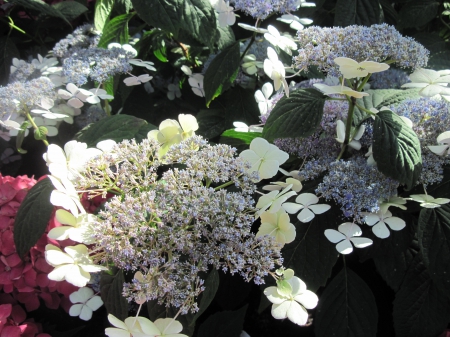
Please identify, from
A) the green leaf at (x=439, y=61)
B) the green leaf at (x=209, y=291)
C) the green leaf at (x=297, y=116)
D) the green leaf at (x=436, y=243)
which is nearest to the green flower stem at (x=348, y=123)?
the green leaf at (x=297, y=116)

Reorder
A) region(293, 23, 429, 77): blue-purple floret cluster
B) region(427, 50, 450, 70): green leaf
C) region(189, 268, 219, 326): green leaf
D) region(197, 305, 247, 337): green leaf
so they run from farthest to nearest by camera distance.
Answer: region(427, 50, 450, 70): green leaf, region(197, 305, 247, 337): green leaf, region(293, 23, 429, 77): blue-purple floret cluster, region(189, 268, 219, 326): green leaf

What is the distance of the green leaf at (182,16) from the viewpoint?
107cm

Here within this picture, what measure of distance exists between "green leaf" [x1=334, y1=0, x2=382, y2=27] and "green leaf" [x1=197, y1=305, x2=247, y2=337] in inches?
29.7

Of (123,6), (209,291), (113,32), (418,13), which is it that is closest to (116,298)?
(209,291)

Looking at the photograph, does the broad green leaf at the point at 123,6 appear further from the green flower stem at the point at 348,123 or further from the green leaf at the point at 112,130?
the green flower stem at the point at 348,123

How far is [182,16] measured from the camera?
108 cm

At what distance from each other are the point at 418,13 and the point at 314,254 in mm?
821

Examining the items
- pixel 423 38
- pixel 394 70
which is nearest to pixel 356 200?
pixel 394 70

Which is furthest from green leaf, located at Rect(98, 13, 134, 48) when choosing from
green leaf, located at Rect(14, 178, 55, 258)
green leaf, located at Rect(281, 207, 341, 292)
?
green leaf, located at Rect(281, 207, 341, 292)

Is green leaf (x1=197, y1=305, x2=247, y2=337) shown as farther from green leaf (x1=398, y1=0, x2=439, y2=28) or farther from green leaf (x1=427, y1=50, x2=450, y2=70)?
green leaf (x1=398, y1=0, x2=439, y2=28)

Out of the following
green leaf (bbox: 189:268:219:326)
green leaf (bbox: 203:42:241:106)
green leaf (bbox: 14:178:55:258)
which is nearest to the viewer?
green leaf (bbox: 189:268:219:326)

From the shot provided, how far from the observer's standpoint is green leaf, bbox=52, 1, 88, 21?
142 centimetres

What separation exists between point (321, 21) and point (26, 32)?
36.8 inches

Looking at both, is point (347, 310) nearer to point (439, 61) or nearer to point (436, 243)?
point (436, 243)
